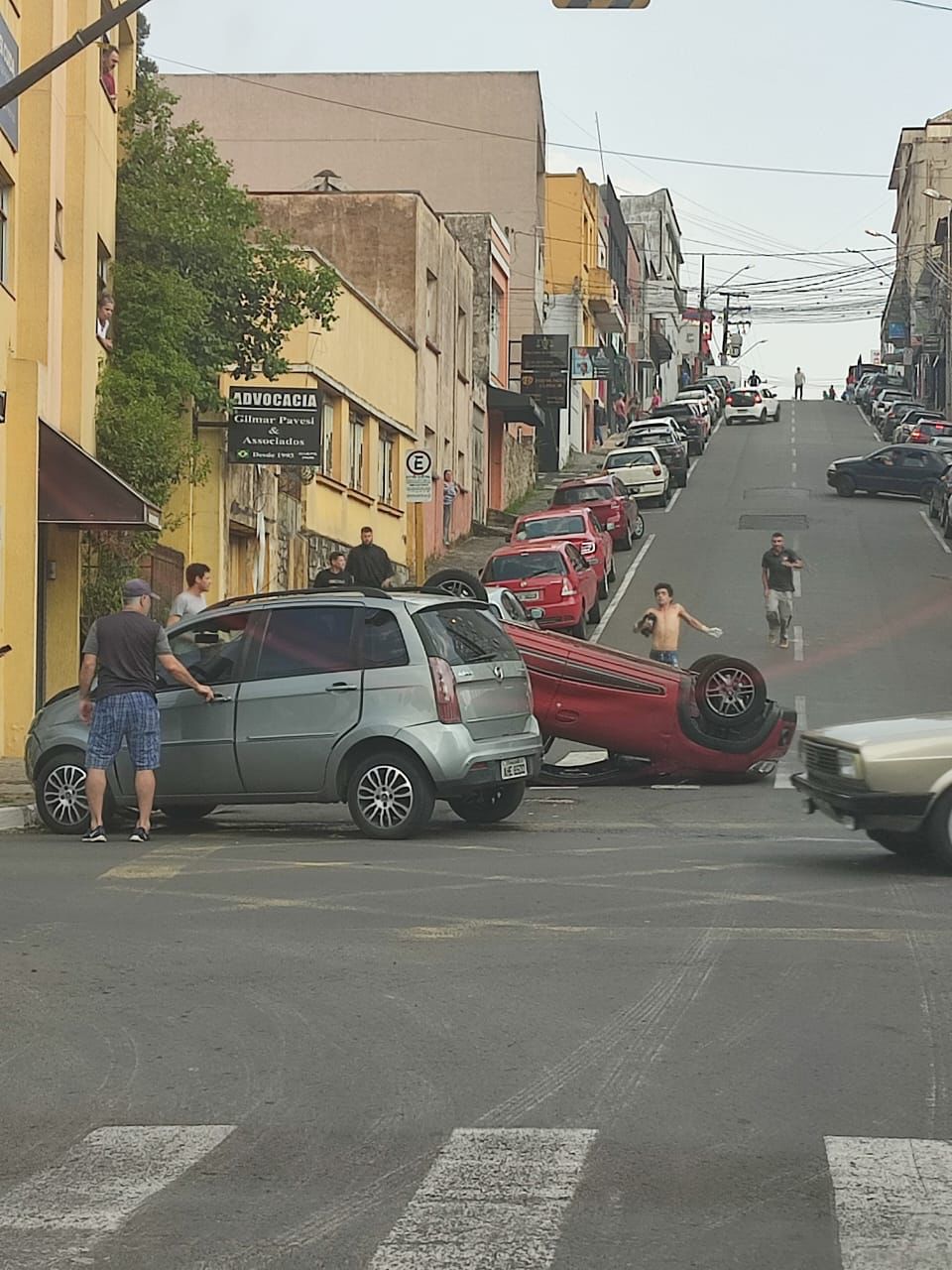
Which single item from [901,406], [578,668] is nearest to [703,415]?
[901,406]

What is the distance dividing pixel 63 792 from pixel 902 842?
20.4 feet

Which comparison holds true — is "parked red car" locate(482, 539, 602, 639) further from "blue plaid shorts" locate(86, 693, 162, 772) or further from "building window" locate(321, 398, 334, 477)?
"blue plaid shorts" locate(86, 693, 162, 772)

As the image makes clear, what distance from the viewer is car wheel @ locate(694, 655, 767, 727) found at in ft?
53.9

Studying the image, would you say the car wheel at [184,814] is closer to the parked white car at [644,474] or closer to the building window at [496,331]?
the parked white car at [644,474]

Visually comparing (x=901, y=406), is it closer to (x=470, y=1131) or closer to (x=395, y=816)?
(x=395, y=816)

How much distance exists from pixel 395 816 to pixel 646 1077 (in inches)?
269

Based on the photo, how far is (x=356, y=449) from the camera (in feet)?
119

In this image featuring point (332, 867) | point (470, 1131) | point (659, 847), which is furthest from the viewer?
point (659, 847)

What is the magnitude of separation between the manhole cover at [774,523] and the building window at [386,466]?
472 inches

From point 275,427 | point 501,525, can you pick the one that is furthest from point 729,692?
point 501,525

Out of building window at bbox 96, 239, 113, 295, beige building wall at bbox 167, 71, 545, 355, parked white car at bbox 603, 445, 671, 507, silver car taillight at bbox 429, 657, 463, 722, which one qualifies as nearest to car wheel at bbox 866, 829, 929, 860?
silver car taillight at bbox 429, 657, 463, 722

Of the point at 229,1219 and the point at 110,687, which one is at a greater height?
the point at 110,687

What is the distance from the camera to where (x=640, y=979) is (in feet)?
27.5

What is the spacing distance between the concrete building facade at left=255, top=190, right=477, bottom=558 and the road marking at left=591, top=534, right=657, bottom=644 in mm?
4800
